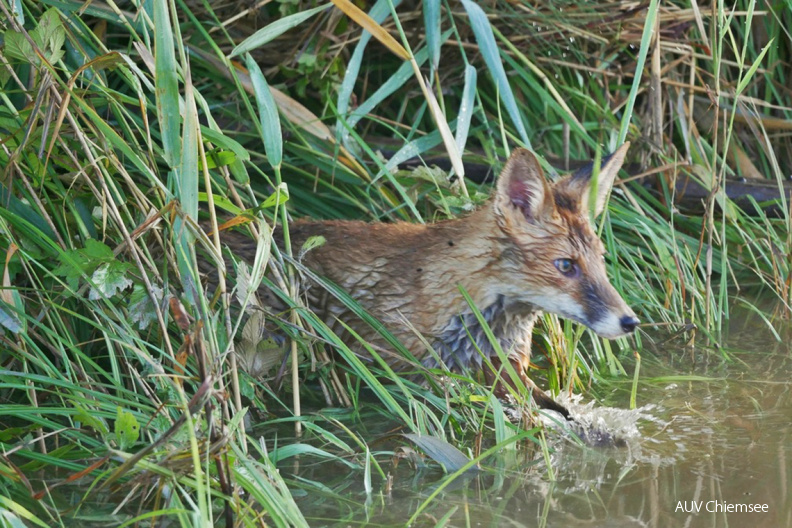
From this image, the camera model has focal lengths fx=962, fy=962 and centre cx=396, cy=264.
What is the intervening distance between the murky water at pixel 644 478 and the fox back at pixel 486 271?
0.39 meters

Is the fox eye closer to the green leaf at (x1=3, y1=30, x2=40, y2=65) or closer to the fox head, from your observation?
the fox head

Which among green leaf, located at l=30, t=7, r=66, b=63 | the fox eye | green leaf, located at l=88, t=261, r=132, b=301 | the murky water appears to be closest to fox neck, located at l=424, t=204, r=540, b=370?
the fox eye

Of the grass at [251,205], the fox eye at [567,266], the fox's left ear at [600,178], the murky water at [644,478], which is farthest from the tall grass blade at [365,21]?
the murky water at [644,478]

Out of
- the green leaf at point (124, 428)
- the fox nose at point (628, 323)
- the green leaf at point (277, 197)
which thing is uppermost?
the green leaf at point (277, 197)

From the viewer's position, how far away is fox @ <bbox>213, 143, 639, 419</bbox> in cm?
348

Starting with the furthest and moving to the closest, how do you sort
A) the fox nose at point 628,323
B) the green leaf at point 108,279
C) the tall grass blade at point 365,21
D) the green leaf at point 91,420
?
1. the fox nose at point 628,323
2. the tall grass blade at point 365,21
3. the green leaf at point 108,279
4. the green leaf at point 91,420

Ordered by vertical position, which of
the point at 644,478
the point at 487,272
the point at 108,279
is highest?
the point at 108,279

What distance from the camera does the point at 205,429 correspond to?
2.51m

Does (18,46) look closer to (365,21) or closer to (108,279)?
(108,279)

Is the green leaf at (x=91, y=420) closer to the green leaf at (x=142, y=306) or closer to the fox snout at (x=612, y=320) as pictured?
the green leaf at (x=142, y=306)

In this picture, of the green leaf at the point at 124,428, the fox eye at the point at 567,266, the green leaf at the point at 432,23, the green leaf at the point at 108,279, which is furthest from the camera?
the green leaf at the point at 432,23

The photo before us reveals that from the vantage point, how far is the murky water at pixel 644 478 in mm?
2680

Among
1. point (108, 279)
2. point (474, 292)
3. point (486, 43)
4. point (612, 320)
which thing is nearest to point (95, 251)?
point (108, 279)

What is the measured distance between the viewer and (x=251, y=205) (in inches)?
154
